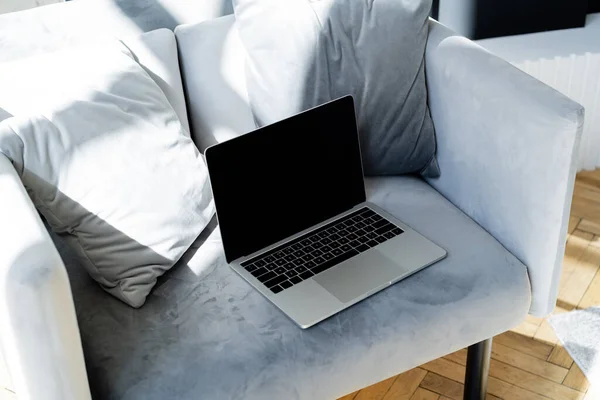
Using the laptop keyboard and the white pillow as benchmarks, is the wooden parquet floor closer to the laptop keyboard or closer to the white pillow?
the laptop keyboard

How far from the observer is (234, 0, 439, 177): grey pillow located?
141cm

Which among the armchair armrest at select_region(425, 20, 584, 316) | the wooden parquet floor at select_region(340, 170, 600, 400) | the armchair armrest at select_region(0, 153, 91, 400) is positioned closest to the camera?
the armchair armrest at select_region(0, 153, 91, 400)

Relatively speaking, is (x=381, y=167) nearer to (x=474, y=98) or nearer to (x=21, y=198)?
(x=474, y=98)

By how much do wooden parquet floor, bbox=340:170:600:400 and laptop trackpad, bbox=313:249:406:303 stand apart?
394 millimetres

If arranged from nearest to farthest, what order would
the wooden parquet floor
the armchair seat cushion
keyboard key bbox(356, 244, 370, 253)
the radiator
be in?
the armchair seat cushion → keyboard key bbox(356, 244, 370, 253) → the wooden parquet floor → the radiator

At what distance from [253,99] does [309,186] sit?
23 cm

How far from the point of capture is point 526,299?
50.8 inches

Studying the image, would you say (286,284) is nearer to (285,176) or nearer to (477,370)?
(285,176)

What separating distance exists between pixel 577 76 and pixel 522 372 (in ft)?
2.89

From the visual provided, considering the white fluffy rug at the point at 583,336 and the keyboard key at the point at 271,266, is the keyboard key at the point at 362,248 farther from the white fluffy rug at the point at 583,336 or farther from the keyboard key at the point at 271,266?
the white fluffy rug at the point at 583,336

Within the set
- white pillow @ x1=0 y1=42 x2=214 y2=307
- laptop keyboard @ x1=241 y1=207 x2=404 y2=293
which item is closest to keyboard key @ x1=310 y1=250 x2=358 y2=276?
laptop keyboard @ x1=241 y1=207 x2=404 y2=293

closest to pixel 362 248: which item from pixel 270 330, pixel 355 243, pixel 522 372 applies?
pixel 355 243

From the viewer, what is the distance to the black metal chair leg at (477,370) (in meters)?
1.40

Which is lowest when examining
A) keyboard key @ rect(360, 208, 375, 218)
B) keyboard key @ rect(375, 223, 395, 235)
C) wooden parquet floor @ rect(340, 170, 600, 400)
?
wooden parquet floor @ rect(340, 170, 600, 400)
